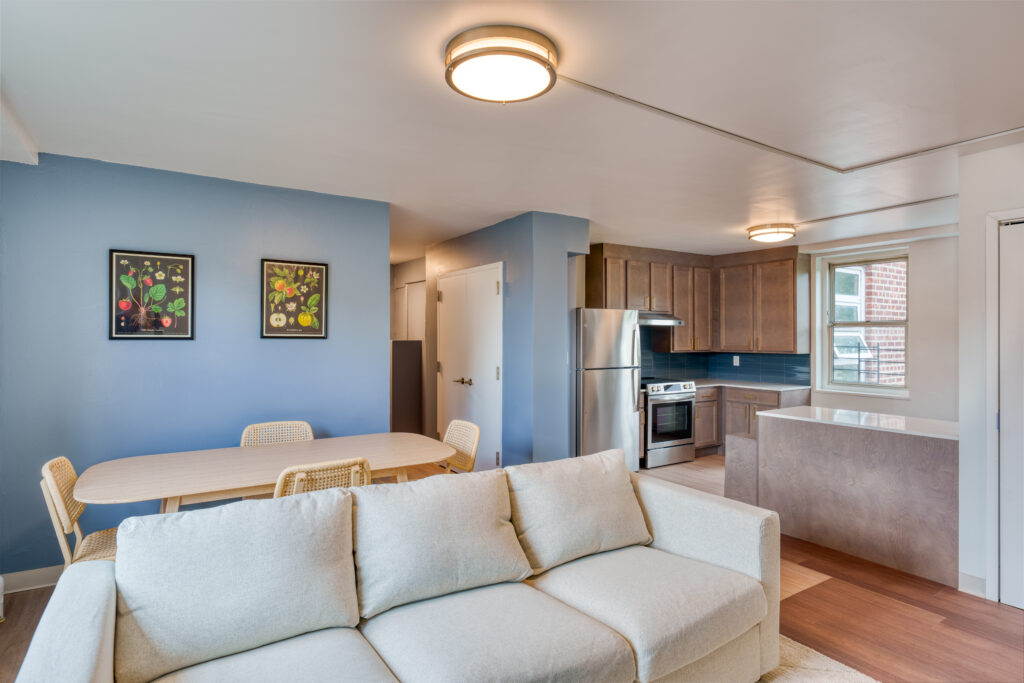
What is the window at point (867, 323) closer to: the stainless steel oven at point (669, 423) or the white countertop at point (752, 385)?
the white countertop at point (752, 385)

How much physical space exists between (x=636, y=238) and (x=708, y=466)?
2567 mm

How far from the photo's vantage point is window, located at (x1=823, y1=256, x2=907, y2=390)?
17.9 ft

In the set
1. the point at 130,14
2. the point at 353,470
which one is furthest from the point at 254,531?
the point at 130,14

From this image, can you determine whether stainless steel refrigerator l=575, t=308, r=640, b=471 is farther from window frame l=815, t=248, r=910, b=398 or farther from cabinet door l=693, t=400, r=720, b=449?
window frame l=815, t=248, r=910, b=398

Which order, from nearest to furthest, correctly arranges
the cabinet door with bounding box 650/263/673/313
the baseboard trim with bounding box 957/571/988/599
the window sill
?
→ the baseboard trim with bounding box 957/571/988/599, the window sill, the cabinet door with bounding box 650/263/673/313

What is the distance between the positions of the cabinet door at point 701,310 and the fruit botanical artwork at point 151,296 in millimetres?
5275

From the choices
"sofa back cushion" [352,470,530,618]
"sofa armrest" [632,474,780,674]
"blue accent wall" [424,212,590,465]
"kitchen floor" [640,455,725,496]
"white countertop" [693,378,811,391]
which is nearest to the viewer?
"sofa back cushion" [352,470,530,618]

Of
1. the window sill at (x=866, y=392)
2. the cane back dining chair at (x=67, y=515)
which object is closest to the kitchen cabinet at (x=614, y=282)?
the window sill at (x=866, y=392)

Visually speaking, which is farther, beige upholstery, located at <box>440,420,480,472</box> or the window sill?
the window sill

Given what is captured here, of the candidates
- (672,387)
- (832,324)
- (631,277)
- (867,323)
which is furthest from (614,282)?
(867,323)

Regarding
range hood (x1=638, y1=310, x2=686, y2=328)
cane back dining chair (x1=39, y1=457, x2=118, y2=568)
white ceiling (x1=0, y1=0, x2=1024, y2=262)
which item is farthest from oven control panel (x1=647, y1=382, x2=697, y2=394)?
cane back dining chair (x1=39, y1=457, x2=118, y2=568)

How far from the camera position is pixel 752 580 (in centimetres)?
204

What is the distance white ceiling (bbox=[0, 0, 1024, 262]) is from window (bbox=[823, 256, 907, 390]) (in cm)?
206

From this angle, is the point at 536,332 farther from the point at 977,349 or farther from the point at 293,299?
the point at 977,349
